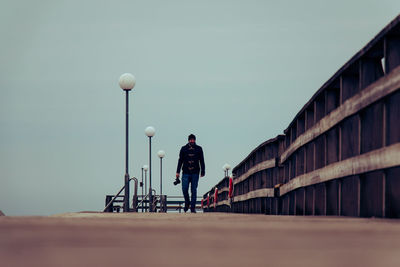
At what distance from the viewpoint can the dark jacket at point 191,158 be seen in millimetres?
16188

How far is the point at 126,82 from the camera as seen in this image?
827 inches

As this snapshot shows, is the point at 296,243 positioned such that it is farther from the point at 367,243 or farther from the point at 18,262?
the point at 18,262

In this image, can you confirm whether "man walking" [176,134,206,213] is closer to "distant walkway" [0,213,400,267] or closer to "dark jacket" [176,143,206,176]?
"dark jacket" [176,143,206,176]

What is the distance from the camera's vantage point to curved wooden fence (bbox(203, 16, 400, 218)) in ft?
17.8

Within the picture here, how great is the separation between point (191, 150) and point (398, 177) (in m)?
11.0

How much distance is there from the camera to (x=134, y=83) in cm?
2122

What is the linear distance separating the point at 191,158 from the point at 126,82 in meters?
5.63

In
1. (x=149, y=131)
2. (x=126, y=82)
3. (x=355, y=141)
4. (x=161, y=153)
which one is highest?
(x=126, y=82)

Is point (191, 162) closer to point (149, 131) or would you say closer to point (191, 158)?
point (191, 158)

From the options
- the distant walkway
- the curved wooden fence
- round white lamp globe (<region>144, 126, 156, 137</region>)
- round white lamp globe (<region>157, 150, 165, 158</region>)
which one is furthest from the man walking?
round white lamp globe (<region>157, 150, 165, 158</region>)

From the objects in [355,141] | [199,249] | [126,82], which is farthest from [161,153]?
[199,249]

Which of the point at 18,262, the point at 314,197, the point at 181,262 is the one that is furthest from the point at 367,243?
the point at 314,197

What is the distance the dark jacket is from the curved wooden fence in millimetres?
5096

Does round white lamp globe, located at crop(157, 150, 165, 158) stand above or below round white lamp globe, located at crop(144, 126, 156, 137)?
below
